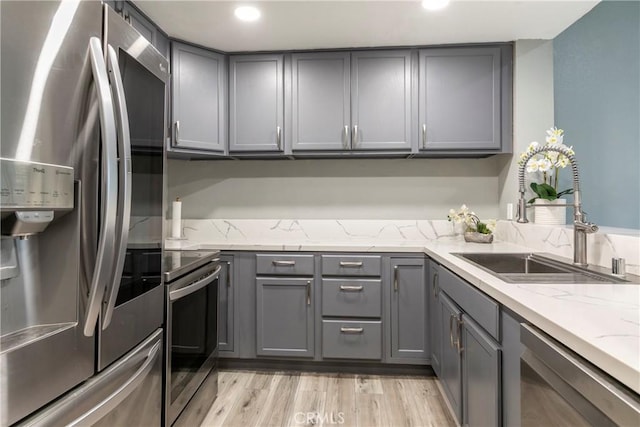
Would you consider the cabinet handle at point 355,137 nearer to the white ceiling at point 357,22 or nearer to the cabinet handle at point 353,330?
the white ceiling at point 357,22

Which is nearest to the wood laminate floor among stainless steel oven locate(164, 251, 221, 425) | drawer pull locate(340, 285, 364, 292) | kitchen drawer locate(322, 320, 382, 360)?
kitchen drawer locate(322, 320, 382, 360)

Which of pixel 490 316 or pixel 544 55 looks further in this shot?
pixel 544 55

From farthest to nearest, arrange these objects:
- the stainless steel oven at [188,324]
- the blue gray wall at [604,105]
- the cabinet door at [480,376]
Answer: the blue gray wall at [604,105], the stainless steel oven at [188,324], the cabinet door at [480,376]

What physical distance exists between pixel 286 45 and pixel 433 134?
1.27 m

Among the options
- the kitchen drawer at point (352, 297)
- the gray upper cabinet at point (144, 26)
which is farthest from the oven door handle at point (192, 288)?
the gray upper cabinet at point (144, 26)

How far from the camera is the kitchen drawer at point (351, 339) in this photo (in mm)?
2348

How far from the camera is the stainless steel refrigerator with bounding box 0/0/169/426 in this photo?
665mm

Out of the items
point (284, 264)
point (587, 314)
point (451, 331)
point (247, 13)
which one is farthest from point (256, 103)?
point (587, 314)

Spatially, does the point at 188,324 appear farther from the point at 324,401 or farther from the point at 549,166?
the point at 549,166

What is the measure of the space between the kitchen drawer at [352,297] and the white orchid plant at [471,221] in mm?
812

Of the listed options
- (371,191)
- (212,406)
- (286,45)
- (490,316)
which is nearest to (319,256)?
(371,191)

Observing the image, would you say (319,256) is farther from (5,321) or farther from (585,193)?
(585,193)

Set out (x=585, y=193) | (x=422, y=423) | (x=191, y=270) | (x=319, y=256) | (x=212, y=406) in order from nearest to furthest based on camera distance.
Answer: (x=191, y=270) → (x=422, y=423) → (x=212, y=406) → (x=319, y=256) → (x=585, y=193)

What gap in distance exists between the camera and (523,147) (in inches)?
97.0
